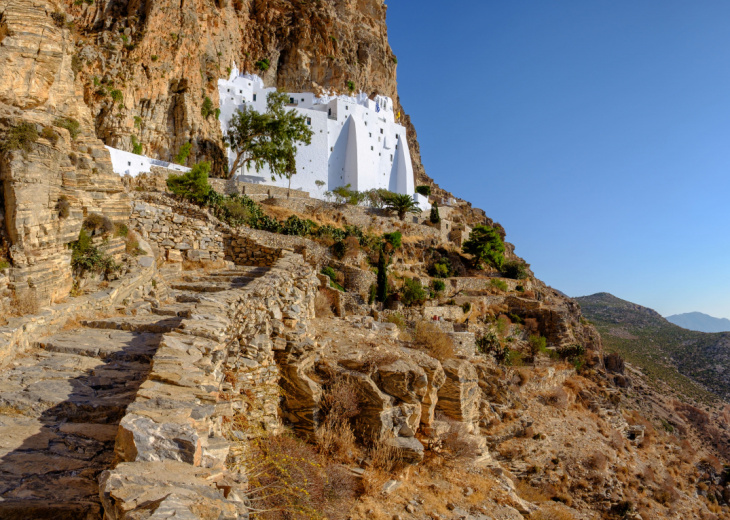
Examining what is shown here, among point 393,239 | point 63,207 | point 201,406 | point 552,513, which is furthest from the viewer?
point 393,239

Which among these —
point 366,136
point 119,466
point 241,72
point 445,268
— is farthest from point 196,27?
point 119,466

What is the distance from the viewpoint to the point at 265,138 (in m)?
32.4

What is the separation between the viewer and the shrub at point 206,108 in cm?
3098

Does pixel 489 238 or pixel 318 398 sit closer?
pixel 318 398

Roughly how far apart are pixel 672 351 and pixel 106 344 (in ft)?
142

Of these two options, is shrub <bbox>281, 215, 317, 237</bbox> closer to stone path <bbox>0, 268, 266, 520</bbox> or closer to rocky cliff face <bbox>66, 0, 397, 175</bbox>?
rocky cliff face <bbox>66, 0, 397, 175</bbox>

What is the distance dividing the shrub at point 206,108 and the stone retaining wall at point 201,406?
2887 centimetres

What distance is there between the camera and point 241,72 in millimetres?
38344

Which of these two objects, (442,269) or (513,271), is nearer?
(442,269)

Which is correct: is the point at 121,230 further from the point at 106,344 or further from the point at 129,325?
the point at 106,344

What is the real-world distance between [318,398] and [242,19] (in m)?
42.0

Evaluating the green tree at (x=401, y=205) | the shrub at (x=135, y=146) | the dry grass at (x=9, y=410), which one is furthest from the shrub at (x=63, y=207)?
the green tree at (x=401, y=205)

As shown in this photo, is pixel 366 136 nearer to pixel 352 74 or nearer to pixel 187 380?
pixel 352 74

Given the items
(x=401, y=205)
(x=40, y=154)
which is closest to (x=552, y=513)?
(x=40, y=154)
